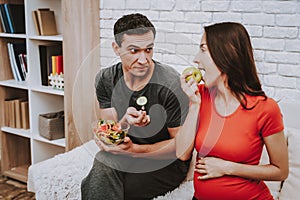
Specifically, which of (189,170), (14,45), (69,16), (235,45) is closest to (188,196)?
(189,170)

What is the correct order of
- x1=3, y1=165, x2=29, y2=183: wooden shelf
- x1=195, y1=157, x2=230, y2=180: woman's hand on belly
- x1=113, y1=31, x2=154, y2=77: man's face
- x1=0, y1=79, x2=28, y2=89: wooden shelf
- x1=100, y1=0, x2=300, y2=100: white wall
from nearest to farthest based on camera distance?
x1=113, y1=31, x2=154, y2=77: man's face
x1=195, y1=157, x2=230, y2=180: woman's hand on belly
x1=100, y1=0, x2=300, y2=100: white wall
x1=0, y1=79, x2=28, y2=89: wooden shelf
x1=3, y1=165, x2=29, y2=183: wooden shelf

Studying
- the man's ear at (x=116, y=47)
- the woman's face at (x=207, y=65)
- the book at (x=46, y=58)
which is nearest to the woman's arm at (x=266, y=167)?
the woman's face at (x=207, y=65)

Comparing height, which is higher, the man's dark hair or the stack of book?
the man's dark hair

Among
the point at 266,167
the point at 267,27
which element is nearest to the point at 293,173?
the point at 266,167

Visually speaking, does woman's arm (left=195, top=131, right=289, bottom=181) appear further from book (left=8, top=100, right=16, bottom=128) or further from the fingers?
book (left=8, top=100, right=16, bottom=128)

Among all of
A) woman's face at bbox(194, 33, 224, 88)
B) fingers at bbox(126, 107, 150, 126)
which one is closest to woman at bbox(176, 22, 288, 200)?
woman's face at bbox(194, 33, 224, 88)

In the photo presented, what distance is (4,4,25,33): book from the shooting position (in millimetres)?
2934

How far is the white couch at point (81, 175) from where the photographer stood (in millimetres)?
1822

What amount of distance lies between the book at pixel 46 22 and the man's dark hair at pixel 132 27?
152 cm

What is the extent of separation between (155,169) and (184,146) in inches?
5.9

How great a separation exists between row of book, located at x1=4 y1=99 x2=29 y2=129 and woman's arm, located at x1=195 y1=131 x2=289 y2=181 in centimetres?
186

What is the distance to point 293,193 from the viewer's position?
181 centimetres

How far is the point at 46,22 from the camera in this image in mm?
2820

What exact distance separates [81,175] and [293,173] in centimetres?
89
